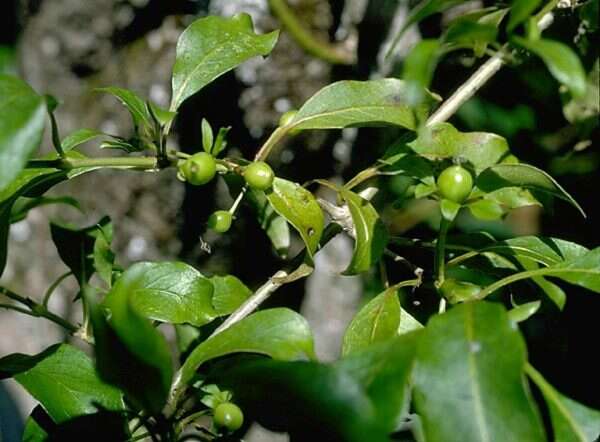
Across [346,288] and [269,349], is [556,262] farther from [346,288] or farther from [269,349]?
[346,288]

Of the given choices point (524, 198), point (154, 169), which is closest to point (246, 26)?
point (154, 169)

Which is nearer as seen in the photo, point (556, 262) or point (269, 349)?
point (269, 349)

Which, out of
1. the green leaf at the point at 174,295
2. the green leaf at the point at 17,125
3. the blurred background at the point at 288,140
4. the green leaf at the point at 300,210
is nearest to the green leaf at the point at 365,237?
the green leaf at the point at 300,210

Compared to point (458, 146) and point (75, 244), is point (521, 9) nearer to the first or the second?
point (458, 146)

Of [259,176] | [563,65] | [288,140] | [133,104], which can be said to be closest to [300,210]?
[259,176]

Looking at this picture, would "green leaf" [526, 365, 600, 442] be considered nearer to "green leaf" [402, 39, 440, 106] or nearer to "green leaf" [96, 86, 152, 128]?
"green leaf" [402, 39, 440, 106]

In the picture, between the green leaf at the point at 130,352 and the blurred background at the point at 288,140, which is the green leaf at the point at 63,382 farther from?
the blurred background at the point at 288,140

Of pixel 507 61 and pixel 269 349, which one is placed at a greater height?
pixel 507 61
